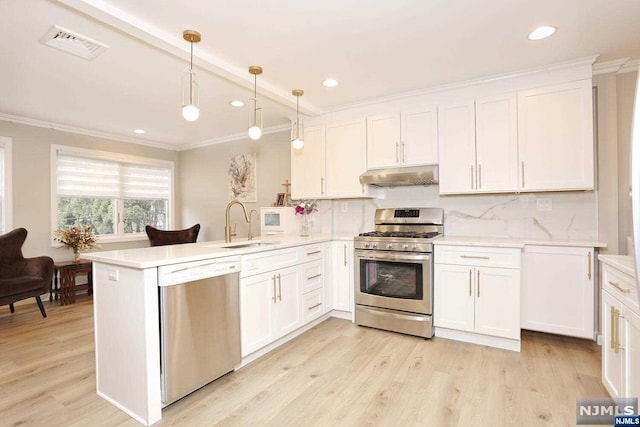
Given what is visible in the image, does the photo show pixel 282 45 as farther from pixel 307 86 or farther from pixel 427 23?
pixel 427 23

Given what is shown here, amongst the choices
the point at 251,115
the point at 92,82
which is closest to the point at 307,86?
the point at 251,115

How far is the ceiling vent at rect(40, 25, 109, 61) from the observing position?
227 centimetres

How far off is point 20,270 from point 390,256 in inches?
165

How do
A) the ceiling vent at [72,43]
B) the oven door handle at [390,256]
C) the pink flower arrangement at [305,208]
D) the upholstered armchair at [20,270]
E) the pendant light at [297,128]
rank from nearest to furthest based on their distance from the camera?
the ceiling vent at [72,43] → the oven door handle at [390,256] → the pendant light at [297,128] → the upholstered armchair at [20,270] → the pink flower arrangement at [305,208]

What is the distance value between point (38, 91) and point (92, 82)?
73 cm

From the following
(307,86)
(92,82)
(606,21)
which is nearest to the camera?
(606,21)

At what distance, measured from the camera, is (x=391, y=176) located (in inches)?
135

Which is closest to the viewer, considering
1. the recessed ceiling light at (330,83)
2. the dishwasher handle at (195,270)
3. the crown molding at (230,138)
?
the dishwasher handle at (195,270)

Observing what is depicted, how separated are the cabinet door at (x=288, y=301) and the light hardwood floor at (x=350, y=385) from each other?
180 mm

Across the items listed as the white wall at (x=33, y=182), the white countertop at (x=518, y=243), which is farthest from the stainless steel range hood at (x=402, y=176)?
the white wall at (x=33, y=182)

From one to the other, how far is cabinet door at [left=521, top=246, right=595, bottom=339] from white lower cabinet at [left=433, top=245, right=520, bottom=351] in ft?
0.95

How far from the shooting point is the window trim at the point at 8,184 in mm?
4113

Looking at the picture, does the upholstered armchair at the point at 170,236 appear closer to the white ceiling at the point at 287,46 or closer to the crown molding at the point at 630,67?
the white ceiling at the point at 287,46

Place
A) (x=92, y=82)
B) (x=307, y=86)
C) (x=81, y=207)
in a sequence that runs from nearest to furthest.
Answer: (x=92, y=82) → (x=307, y=86) → (x=81, y=207)
